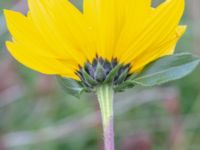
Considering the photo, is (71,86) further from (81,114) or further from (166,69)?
(81,114)

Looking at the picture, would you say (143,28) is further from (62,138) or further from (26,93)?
(26,93)

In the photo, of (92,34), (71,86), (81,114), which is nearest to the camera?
(92,34)

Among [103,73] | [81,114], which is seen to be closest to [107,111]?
[103,73]

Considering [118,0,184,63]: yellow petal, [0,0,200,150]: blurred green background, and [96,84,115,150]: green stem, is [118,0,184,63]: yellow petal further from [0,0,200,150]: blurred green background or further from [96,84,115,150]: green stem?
[0,0,200,150]: blurred green background

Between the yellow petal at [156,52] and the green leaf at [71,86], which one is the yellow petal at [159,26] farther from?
the green leaf at [71,86]

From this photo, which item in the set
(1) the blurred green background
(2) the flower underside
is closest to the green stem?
(2) the flower underside

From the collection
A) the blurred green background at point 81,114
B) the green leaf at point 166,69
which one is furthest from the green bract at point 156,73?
the blurred green background at point 81,114

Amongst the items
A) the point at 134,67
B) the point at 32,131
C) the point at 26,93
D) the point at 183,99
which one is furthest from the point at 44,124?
the point at 134,67
